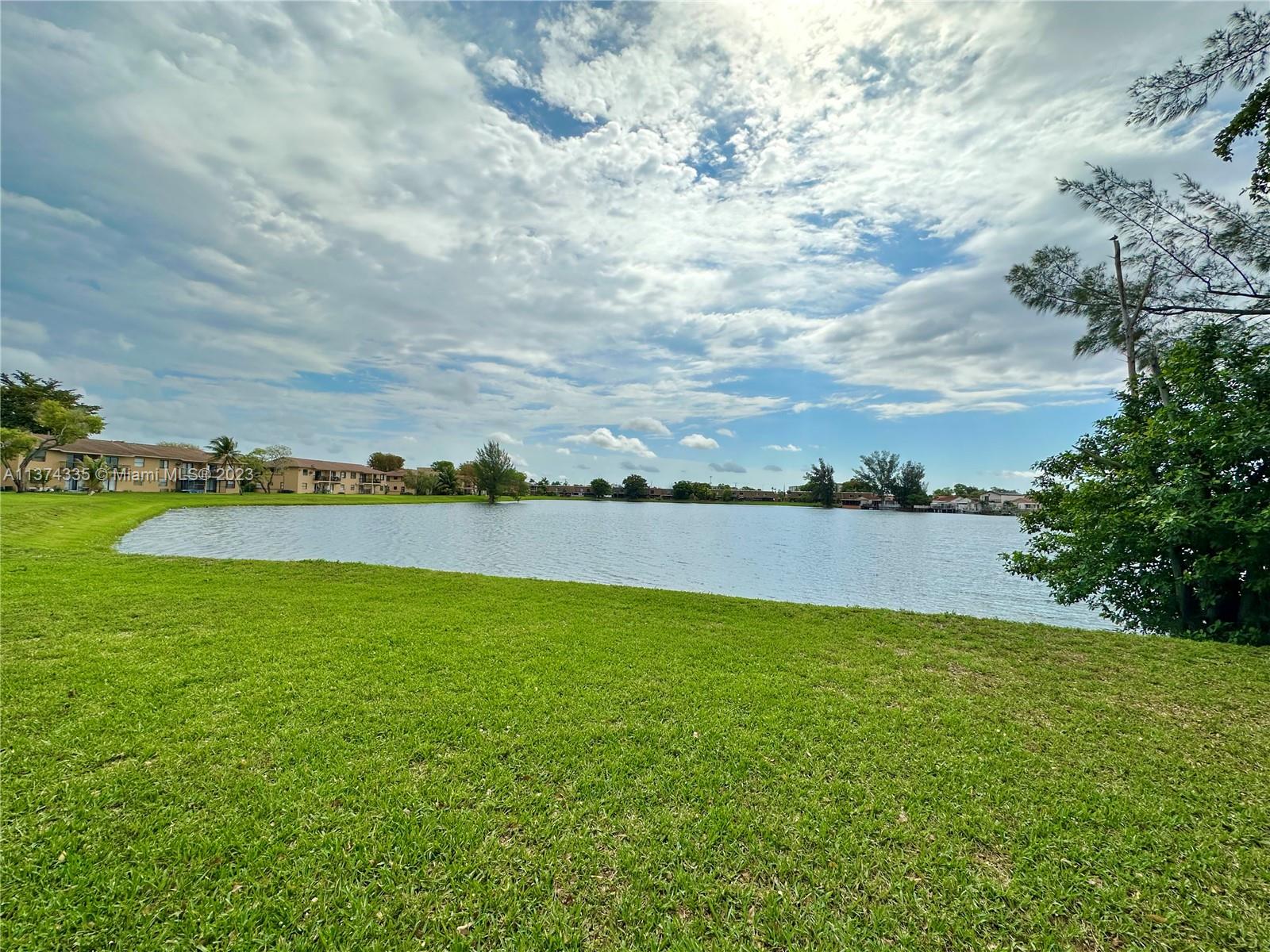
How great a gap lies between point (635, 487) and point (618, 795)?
112m

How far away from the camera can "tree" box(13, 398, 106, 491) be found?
124 ft

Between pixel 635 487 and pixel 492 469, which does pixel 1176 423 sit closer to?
pixel 492 469

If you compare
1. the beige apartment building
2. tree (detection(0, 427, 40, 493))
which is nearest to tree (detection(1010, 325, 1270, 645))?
tree (detection(0, 427, 40, 493))

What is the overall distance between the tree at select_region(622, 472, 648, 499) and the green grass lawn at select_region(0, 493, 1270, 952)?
108149 millimetres

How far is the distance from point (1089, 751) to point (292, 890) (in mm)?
5239

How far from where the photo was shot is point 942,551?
2350 centimetres

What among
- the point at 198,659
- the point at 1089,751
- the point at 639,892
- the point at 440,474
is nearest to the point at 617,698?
the point at 639,892

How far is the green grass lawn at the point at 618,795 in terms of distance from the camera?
89.1 inches

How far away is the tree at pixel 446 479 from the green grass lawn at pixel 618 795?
8127cm

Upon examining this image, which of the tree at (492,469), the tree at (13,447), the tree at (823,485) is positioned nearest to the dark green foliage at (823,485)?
the tree at (823,485)

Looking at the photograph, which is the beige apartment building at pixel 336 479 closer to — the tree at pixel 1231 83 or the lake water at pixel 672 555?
the lake water at pixel 672 555

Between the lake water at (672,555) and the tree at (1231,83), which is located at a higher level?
the tree at (1231,83)

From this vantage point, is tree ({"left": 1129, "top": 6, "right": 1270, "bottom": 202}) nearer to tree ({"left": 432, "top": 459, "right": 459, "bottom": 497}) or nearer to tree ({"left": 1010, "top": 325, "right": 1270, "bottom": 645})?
tree ({"left": 1010, "top": 325, "right": 1270, "bottom": 645})

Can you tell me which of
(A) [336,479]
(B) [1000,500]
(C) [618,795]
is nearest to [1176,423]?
(C) [618,795]
